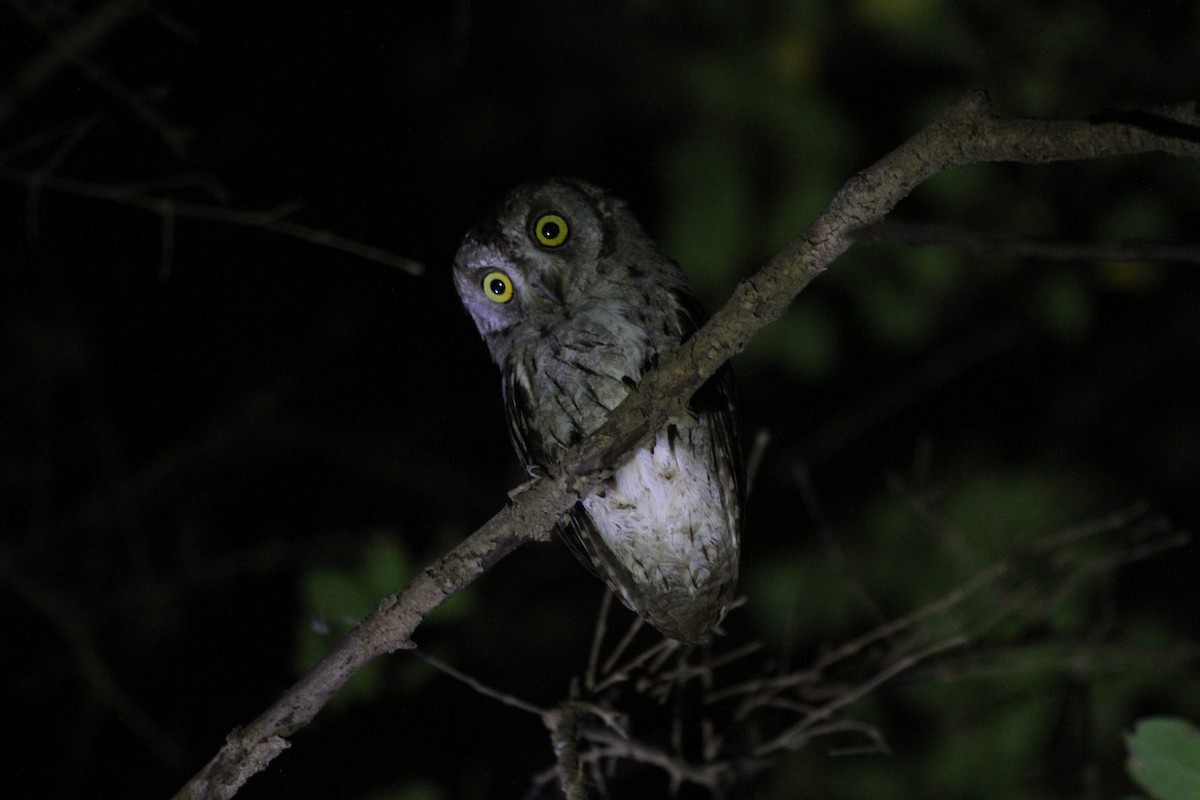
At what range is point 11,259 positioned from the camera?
4293 millimetres

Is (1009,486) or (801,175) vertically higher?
Result: (801,175)

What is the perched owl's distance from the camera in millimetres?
2305

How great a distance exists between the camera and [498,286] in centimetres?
257

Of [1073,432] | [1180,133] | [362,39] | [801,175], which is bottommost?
[1180,133]

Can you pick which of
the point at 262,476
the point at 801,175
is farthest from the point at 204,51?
the point at 801,175

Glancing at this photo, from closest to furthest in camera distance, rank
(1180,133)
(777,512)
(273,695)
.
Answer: (1180,133) → (273,695) → (777,512)

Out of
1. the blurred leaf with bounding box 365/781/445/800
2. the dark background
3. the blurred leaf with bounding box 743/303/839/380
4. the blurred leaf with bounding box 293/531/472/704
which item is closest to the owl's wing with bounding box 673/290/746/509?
the blurred leaf with bounding box 293/531/472/704

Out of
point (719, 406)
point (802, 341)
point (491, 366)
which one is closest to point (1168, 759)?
point (719, 406)

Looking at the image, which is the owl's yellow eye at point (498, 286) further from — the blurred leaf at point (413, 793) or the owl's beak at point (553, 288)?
the blurred leaf at point (413, 793)

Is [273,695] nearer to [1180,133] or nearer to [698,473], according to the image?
[698,473]

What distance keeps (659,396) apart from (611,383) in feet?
1.73

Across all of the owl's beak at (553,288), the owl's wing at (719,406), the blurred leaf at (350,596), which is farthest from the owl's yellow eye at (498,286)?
the blurred leaf at (350,596)

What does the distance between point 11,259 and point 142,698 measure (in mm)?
2138

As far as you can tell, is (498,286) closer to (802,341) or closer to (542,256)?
(542,256)
